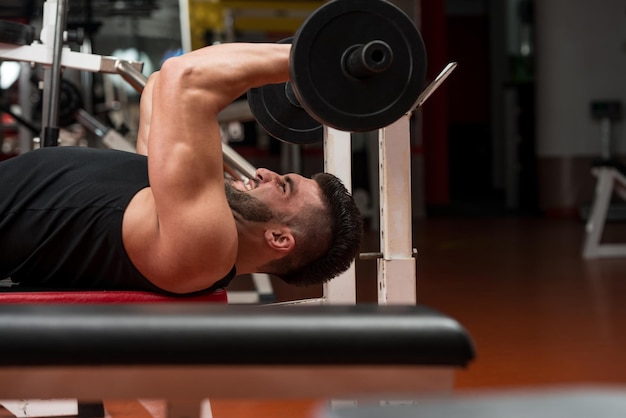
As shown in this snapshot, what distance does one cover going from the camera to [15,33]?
2123 millimetres

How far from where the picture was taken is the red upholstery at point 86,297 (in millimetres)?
1526

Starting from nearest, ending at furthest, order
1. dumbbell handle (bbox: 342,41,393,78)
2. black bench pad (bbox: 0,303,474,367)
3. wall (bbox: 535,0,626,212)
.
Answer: black bench pad (bbox: 0,303,474,367)
dumbbell handle (bbox: 342,41,393,78)
wall (bbox: 535,0,626,212)

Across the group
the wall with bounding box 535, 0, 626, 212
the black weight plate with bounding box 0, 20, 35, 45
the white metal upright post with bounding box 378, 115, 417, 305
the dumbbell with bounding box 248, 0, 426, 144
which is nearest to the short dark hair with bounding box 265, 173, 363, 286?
the white metal upright post with bounding box 378, 115, 417, 305

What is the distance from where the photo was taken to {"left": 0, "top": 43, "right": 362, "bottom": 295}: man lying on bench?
1435 mm

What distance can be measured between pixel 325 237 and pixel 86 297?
1.53 ft

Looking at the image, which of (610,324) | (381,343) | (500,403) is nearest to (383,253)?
(381,343)

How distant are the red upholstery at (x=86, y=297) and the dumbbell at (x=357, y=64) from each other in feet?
1.56

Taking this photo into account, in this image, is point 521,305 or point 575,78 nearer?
point 521,305

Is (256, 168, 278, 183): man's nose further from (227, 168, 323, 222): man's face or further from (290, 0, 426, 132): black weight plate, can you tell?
(290, 0, 426, 132): black weight plate

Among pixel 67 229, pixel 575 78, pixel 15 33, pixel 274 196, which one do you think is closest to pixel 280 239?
pixel 274 196

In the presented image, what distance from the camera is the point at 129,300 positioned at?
158cm

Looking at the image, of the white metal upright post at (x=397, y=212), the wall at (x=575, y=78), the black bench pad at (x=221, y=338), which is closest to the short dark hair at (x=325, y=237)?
the white metal upright post at (x=397, y=212)

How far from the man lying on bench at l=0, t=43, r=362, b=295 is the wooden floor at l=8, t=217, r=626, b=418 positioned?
613 mm

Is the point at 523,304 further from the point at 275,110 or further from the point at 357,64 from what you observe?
the point at 357,64
